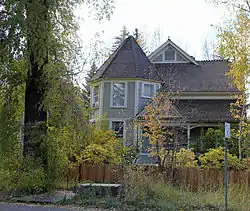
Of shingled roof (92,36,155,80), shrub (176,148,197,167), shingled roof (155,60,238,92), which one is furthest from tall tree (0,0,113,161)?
shingled roof (155,60,238,92)

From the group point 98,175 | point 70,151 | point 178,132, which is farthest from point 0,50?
point 178,132

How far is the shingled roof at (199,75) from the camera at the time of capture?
72.6 ft

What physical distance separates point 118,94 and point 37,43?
1247cm

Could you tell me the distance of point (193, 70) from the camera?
24250 millimetres

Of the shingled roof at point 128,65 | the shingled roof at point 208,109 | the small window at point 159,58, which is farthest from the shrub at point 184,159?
the small window at point 159,58

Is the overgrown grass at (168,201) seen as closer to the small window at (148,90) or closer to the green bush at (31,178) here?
the green bush at (31,178)

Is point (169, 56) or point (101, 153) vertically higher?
point (169, 56)

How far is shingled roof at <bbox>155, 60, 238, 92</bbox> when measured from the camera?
22141 millimetres

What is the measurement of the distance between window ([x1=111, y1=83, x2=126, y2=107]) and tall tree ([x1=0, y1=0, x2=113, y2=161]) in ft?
36.2

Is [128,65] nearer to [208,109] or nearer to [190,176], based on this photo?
[208,109]

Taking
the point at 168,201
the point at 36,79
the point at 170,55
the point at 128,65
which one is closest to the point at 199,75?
the point at 170,55

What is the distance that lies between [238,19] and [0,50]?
907 cm

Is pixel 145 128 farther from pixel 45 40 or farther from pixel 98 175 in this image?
pixel 45 40

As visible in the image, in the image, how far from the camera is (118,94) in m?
21.7
